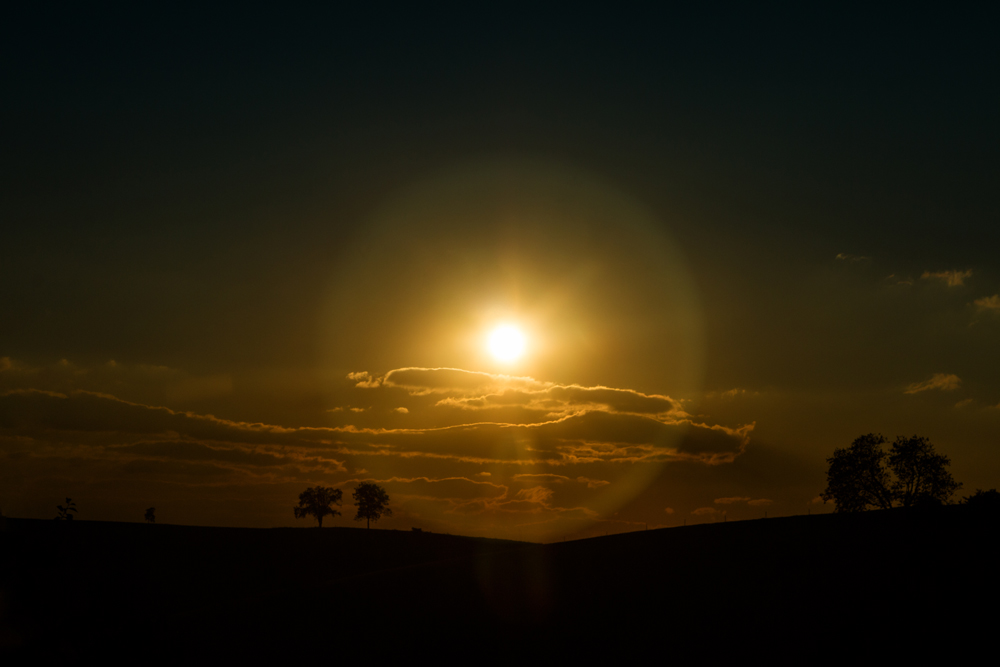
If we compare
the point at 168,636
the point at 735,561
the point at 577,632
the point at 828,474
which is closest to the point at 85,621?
the point at 168,636

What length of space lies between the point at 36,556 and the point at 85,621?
57.0 feet

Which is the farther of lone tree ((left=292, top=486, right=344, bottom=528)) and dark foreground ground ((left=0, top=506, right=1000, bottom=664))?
lone tree ((left=292, top=486, right=344, bottom=528))

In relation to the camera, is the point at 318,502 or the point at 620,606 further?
the point at 318,502

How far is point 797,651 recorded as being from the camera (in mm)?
17438

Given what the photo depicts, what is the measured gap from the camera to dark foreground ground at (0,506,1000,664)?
61.2 feet

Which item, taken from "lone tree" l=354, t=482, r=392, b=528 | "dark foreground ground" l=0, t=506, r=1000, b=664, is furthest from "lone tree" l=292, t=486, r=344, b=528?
"dark foreground ground" l=0, t=506, r=1000, b=664

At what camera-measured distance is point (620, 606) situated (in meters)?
24.0

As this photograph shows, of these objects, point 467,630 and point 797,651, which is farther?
point 467,630

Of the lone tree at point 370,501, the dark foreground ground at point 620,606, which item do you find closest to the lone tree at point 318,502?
the lone tree at point 370,501

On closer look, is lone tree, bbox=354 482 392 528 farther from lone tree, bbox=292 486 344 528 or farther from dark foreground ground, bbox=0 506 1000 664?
dark foreground ground, bbox=0 506 1000 664

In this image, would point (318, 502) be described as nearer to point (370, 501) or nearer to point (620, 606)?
point (370, 501)

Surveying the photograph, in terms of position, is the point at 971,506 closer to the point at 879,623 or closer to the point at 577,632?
the point at 879,623

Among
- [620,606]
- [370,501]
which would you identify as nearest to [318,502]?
[370,501]

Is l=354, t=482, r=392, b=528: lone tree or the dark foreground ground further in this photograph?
l=354, t=482, r=392, b=528: lone tree
